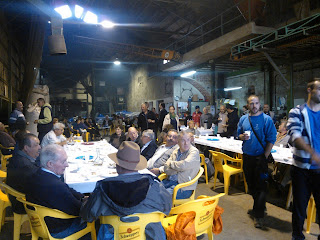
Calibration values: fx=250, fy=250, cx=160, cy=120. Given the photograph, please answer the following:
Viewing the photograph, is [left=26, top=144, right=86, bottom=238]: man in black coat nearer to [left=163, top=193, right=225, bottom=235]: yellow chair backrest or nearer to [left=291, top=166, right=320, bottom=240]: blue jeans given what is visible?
[left=163, top=193, right=225, bottom=235]: yellow chair backrest

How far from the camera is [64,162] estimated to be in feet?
7.82

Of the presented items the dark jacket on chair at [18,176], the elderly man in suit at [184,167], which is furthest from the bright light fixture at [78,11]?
the elderly man in suit at [184,167]

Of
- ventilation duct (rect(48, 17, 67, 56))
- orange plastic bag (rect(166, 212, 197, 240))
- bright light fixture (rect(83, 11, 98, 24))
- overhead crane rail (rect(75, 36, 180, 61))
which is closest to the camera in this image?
orange plastic bag (rect(166, 212, 197, 240))

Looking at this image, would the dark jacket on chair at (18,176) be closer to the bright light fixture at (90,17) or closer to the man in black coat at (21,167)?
the man in black coat at (21,167)

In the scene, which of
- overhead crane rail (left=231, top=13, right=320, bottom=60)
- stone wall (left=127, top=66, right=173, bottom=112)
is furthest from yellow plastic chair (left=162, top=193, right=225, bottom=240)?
stone wall (left=127, top=66, right=173, bottom=112)

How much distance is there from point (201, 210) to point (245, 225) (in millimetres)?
1577

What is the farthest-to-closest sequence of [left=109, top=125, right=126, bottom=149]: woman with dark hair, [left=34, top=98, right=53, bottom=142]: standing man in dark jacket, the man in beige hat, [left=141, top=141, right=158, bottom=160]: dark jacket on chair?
[left=34, top=98, right=53, bottom=142]: standing man in dark jacket, [left=109, top=125, right=126, bottom=149]: woman with dark hair, [left=141, top=141, right=158, bottom=160]: dark jacket on chair, the man in beige hat

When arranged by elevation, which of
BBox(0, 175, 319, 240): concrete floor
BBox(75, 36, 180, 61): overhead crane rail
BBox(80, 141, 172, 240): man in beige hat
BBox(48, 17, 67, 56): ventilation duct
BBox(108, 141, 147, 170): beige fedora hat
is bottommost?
BBox(0, 175, 319, 240): concrete floor

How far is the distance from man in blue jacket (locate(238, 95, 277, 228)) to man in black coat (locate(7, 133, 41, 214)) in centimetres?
266

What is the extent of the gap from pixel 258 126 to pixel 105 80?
79.9 feet

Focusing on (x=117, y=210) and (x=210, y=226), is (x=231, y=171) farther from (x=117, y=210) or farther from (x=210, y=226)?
(x=117, y=210)

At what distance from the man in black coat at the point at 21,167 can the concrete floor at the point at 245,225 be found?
830 mm

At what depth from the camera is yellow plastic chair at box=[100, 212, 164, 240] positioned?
6.04 ft

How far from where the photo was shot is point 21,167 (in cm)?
294
